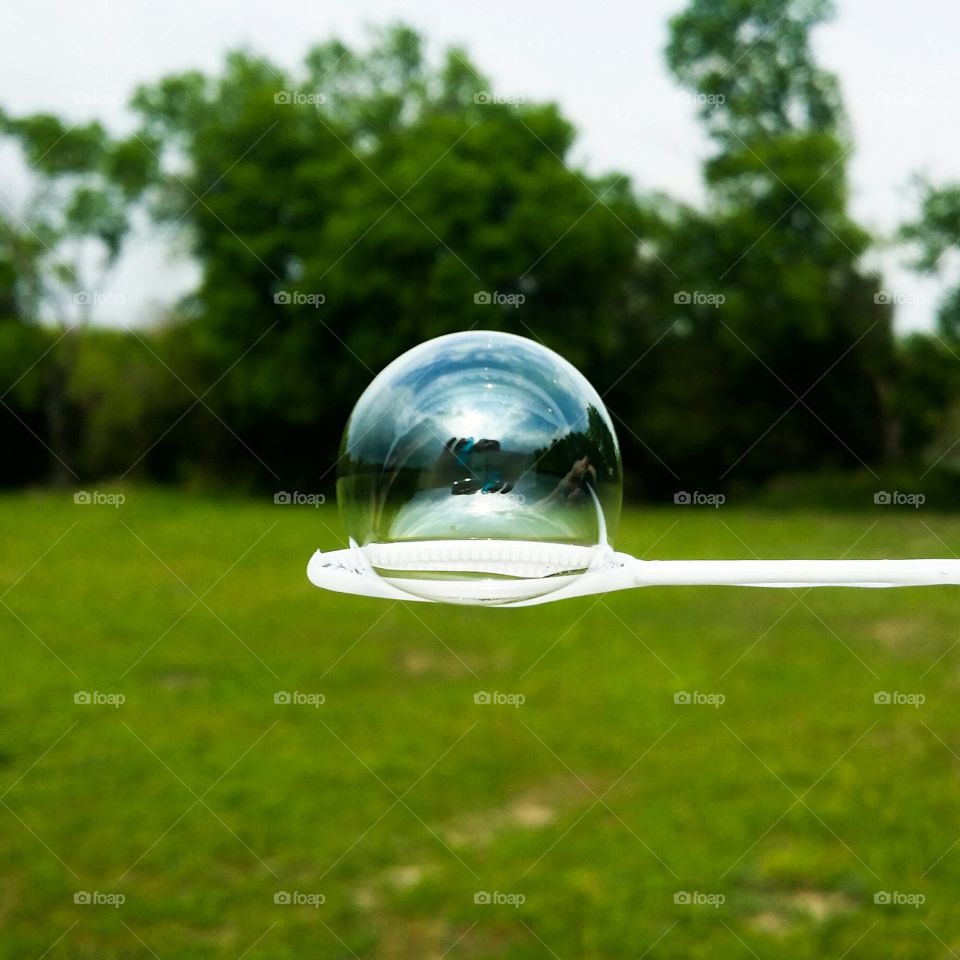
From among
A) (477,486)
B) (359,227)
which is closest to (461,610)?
(477,486)

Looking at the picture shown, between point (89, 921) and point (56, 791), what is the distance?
1.48 m

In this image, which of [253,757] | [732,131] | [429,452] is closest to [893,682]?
[253,757]

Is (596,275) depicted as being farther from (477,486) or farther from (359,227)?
(477,486)

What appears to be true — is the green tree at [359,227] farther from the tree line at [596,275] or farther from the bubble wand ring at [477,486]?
the bubble wand ring at [477,486]

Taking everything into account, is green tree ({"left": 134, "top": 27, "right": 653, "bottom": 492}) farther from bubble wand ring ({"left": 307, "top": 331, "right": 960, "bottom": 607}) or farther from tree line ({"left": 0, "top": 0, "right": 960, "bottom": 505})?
bubble wand ring ({"left": 307, "top": 331, "right": 960, "bottom": 607})

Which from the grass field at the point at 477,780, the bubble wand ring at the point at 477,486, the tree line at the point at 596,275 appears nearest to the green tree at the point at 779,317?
the tree line at the point at 596,275

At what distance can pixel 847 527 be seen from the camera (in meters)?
16.1

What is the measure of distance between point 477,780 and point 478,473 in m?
4.19

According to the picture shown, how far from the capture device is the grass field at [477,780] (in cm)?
436

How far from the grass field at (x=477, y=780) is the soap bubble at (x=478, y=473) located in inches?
108

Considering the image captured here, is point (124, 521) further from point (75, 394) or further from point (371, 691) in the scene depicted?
point (371, 691)

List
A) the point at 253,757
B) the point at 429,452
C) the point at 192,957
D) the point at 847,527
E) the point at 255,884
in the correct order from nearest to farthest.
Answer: the point at 429,452 < the point at 192,957 < the point at 255,884 < the point at 253,757 < the point at 847,527

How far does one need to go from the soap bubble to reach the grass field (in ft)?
9.03

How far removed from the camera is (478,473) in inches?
73.1
